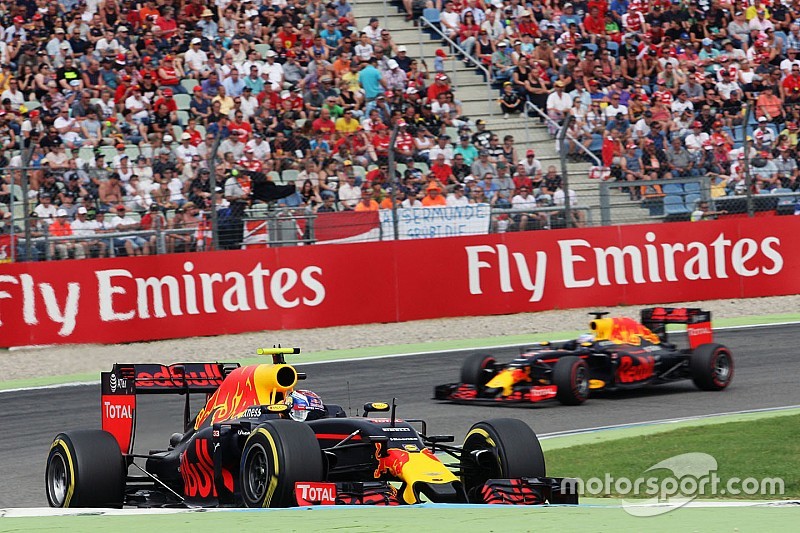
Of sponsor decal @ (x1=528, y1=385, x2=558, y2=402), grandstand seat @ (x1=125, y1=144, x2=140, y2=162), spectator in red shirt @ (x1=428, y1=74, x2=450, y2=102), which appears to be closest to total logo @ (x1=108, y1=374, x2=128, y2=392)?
sponsor decal @ (x1=528, y1=385, x2=558, y2=402)

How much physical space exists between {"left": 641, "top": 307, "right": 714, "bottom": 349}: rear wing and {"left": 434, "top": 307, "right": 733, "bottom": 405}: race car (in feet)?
0.56

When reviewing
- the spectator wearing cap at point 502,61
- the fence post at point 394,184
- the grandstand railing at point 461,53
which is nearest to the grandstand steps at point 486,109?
the grandstand railing at point 461,53

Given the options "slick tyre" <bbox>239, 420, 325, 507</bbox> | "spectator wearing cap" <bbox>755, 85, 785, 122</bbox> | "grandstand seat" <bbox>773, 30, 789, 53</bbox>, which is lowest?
"slick tyre" <bbox>239, 420, 325, 507</bbox>

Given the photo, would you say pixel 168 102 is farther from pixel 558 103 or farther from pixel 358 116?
pixel 558 103

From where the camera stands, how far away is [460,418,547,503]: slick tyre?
6941 mm

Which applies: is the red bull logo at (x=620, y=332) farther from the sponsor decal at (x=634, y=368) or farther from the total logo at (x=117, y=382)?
the total logo at (x=117, y=382)

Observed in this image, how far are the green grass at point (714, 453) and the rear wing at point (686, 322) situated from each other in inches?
105

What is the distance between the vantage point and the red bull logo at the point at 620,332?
1269 cm

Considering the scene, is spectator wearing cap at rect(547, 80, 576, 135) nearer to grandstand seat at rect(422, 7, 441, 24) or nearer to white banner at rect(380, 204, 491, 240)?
grandstand seat at rect(422, 7, 441, 24)

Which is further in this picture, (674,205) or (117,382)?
(674,205)

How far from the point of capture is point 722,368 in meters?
12.9

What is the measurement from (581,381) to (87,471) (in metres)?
5.87

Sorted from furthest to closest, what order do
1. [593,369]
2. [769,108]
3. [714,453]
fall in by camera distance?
[769,108]
[593,369]
[714,453]

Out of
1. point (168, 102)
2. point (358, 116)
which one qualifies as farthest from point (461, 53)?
point (168, 102)
